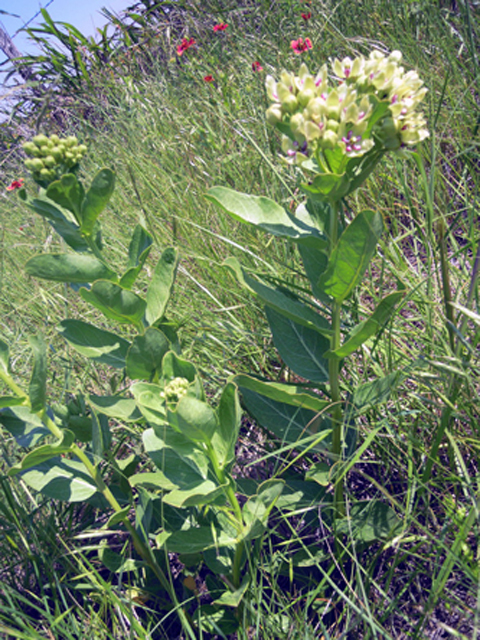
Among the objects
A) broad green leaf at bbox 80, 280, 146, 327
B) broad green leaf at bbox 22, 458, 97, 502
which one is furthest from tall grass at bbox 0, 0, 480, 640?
broad green leaf at bbox 80, 280, 146, 327

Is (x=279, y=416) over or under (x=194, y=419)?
under

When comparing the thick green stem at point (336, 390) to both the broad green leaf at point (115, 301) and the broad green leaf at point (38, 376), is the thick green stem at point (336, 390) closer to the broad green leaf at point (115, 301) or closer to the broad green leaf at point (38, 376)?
the broad green leaf at point (115, 301)

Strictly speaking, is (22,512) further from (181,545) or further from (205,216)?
(205,216)

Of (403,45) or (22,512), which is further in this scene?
(403,45)

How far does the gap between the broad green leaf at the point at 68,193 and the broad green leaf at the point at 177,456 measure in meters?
0.63

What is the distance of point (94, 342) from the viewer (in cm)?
138

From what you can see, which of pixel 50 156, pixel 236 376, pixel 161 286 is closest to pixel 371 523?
pixel 236 376

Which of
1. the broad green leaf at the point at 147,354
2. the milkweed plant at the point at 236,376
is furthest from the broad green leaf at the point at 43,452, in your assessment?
the broad green leaf at the point at 147,354

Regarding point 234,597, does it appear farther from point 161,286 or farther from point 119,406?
point 161,286

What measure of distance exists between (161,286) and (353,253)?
1.93 feet

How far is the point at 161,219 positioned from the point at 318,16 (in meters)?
1.98

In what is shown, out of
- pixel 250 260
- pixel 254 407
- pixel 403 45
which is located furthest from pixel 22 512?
pixel 403 45

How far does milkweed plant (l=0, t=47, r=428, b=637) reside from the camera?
3.31 ft

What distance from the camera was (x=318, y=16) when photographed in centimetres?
332
